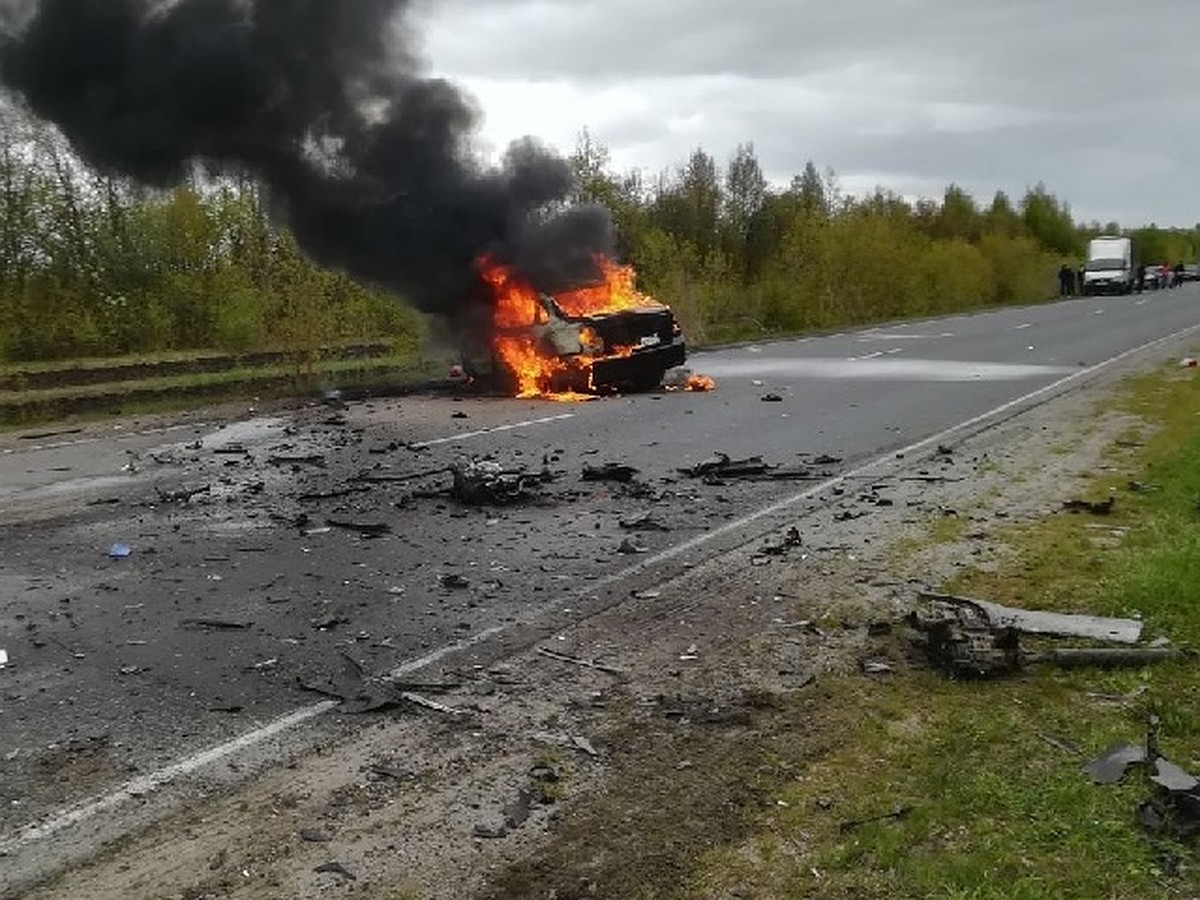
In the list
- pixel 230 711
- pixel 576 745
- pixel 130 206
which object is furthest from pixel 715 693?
pixel 130 206

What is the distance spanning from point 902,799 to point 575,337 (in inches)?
515

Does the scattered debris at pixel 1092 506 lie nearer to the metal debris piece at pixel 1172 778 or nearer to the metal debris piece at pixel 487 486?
the metal debris piece at pixel 487 486

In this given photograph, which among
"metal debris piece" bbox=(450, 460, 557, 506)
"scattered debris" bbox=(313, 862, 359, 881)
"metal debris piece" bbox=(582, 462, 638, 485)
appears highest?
"metal debris piece" bbox=(450, 460, 557, 506)

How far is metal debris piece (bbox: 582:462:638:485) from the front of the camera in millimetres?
9961

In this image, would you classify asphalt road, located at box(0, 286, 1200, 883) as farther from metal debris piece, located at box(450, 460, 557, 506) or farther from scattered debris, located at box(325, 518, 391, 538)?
metal debris piece, located at box(450, 460, 557, 506)

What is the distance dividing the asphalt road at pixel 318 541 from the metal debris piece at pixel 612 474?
0.54 ft

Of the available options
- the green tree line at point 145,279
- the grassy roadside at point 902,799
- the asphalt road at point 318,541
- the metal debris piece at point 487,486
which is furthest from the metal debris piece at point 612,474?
the green tree line at point 145,279

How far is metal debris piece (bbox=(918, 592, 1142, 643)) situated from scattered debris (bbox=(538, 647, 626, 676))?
72.1 inches

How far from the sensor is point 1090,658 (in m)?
5.02

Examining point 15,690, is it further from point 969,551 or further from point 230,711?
point 969,551

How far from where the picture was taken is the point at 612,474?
10031 millimetres

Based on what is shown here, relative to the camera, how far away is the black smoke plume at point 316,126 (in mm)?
13664

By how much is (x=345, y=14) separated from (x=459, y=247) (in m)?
3.67

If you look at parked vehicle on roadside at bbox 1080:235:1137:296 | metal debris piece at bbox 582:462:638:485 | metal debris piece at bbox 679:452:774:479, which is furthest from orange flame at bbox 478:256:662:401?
parked vehicle on roadside at bbox 1080:235:1137:296
